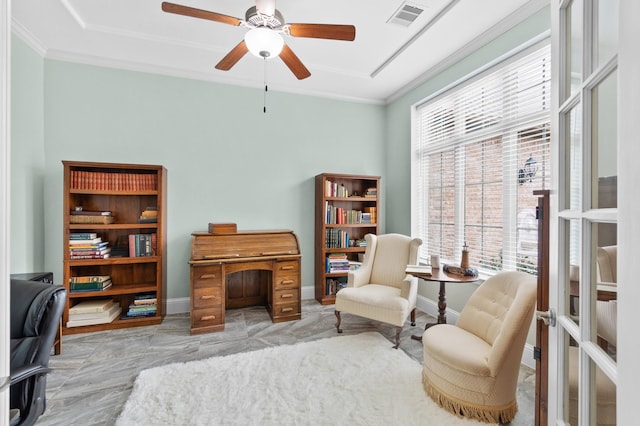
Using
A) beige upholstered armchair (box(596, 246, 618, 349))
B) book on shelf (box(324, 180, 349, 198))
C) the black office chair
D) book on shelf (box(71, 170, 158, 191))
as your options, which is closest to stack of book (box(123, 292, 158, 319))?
book on shelf (box(71, 170, 158, 191))

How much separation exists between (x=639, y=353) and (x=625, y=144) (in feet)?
1.10

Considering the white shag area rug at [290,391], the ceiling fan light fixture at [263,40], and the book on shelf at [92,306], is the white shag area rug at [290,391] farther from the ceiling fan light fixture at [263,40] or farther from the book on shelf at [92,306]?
the ceiling fan light fixture at [263,40]

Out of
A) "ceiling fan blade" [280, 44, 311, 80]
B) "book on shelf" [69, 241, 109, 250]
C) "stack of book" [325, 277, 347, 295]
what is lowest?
"stack of book" [325, 277, 347, 295]

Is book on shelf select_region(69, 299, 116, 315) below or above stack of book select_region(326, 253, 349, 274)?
below

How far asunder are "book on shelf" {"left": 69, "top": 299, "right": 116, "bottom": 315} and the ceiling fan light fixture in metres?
2.95

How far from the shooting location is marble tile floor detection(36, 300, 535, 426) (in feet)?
6.07

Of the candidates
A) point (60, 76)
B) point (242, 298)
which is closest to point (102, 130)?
point (60, 76)

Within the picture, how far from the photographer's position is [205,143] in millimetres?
3533

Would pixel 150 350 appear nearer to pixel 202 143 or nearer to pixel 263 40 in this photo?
pixel 202 143

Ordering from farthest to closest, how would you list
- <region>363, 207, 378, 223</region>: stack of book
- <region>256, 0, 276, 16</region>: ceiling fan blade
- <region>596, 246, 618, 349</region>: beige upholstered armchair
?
<region>363, 207, 378, 223</region>: stack of book, <region>256, 0, 276, 16</region>: ceiling fan blade, <region>596, 246, 618, 349</region>: beige upholstered armchair

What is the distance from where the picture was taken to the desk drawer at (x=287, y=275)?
322 cm

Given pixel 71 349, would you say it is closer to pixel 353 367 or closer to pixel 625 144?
pixel 353 367

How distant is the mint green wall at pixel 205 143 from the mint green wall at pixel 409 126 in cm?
26

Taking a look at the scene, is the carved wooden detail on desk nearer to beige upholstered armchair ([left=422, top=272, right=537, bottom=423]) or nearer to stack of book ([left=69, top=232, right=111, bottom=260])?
stack of book ([left=69, top=232, right=111, bottom=260])
